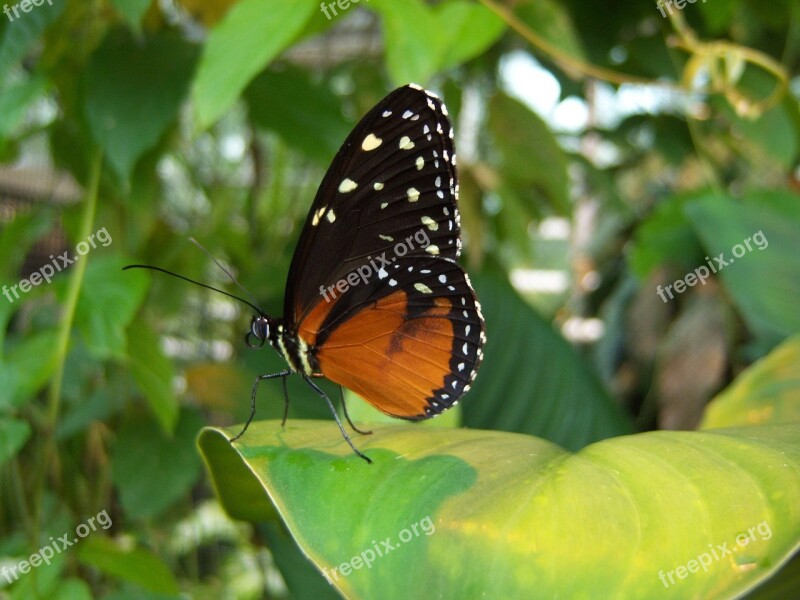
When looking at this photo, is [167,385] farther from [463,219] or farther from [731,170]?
[731,170]

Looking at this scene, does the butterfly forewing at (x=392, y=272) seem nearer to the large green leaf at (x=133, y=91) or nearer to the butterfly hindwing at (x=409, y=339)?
the butterfly hindwing at (x=409, y=339)

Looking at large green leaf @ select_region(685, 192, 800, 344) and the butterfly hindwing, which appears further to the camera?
large green leaf @ select_region(685, 192, 800, 344)

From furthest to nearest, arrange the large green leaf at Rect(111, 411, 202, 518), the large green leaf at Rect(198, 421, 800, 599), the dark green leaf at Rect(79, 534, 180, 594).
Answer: the large green leaf at Rect(111, 411, 202, 518), the dark green leaf at Rect(79, 534, 180, 594), the large green leaf at Rect(198, 421, 800, 599)

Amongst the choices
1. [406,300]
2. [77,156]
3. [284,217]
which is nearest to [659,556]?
[406,300]

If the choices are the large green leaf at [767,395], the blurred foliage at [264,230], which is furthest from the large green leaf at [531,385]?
the large green leaf at [767,395]

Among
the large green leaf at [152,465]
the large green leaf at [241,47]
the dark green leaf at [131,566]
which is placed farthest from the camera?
the large green leaf at [152,465]

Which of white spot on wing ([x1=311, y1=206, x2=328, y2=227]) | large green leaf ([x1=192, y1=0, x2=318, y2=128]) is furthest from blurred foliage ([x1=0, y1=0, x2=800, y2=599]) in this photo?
white spot on wing ([x1=311, y1=206, x2=328, y2=227])

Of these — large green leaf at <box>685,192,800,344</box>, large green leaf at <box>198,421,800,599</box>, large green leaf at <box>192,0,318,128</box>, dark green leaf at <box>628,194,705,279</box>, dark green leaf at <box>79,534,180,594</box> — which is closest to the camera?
large green leaf at <box>198,421,800,599</box>

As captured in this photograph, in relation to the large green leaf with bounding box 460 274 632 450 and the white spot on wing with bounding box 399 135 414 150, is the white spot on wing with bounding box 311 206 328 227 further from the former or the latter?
the large green leaf with bounding box 460 274 632 450
